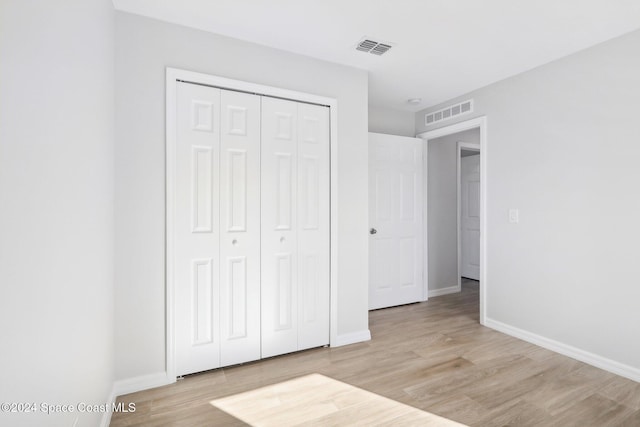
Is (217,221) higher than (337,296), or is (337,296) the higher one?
(217,221)

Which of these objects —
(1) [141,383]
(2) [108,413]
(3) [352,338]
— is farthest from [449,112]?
(2) [108,413]

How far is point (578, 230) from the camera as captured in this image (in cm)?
259

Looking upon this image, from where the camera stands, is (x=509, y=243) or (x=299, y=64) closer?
(x=299, y=64)

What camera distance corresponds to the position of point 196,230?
7.48ft

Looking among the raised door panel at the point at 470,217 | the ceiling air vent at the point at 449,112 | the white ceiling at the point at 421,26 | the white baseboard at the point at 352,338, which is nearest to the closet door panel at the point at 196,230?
the white ceiling at the point at 421,26

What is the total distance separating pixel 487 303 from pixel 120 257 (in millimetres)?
3494

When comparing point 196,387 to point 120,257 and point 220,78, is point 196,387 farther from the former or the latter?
point 220,78

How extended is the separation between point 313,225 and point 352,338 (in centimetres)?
115

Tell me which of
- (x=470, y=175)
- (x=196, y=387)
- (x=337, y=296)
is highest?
(x=470, y=175)

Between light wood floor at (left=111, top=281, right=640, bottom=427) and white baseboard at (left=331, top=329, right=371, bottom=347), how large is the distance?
0.06 metres

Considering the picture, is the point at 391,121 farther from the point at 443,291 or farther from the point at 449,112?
the point at 443,291

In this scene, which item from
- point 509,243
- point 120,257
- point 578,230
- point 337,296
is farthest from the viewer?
point 509,243

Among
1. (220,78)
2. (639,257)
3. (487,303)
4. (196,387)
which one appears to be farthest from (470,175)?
(196,387)

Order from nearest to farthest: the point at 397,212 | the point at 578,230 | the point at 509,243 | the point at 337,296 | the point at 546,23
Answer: the point at 546,23 → the point at 578,230 → the point at 337,296 → the point at 509,243 → the point at 397,212
